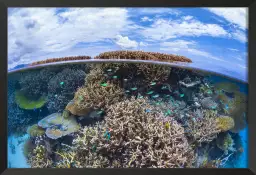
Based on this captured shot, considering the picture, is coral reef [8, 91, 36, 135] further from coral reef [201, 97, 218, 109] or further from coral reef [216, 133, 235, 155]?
coral reef [216, 133, 235, 155]

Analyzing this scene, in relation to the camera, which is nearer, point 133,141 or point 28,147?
point 133,141

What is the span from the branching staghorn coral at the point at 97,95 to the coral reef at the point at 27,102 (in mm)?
442

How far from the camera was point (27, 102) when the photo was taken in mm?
2514

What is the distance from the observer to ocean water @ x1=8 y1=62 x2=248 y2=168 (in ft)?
8.10

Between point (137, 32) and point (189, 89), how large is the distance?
990 mm

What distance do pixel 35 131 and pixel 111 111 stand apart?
1000 millimetres

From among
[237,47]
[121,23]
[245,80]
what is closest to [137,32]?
[121,23]

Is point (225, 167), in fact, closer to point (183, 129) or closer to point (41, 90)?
point (183, 129)

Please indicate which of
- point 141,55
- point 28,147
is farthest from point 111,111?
point 28,147

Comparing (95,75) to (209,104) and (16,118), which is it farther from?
(209,104)

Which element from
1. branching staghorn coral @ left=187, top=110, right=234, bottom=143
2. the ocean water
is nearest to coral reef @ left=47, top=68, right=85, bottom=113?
the ocean water

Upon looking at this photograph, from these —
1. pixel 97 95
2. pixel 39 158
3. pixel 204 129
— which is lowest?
pixel 39 158
